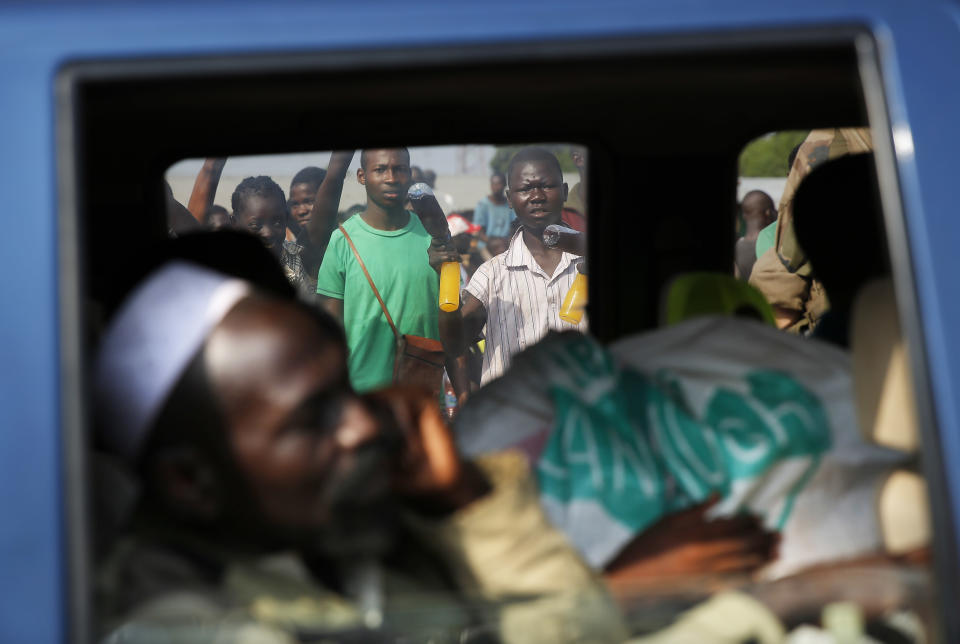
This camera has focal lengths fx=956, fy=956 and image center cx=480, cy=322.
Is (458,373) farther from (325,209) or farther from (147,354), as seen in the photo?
(147,354)

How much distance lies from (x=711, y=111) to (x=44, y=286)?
1.52m

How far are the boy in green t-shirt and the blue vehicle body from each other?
3.34 m

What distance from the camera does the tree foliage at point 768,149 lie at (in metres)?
2.67

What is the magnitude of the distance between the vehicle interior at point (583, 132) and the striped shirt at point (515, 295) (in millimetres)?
1927

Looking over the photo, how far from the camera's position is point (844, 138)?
2.62m

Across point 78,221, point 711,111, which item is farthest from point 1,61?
point 711,111

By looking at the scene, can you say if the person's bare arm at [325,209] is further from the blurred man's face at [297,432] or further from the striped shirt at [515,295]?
the blurred man's face at [297,432]

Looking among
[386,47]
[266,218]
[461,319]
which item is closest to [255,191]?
[266,218]

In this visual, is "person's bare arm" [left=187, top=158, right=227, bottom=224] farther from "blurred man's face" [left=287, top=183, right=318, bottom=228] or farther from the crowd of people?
the crowd of people

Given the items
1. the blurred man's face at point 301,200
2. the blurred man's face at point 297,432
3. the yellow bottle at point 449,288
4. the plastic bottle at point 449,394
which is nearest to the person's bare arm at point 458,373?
the plastic bottle at point 449,394

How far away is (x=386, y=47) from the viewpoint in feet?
3.95

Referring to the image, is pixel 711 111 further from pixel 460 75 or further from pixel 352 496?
pixel 352 496

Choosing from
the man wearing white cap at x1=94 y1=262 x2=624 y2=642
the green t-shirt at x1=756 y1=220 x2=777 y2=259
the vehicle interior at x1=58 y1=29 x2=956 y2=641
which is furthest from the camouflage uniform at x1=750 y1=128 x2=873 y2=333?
the man wearing white cap at x1=94 y1=262 x2=624 y2=642

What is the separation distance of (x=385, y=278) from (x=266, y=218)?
0.81 m
